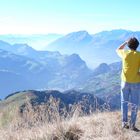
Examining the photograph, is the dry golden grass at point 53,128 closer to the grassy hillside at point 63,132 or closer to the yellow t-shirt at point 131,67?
the grassy hillside at point 63,132

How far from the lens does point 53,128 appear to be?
8.70 m

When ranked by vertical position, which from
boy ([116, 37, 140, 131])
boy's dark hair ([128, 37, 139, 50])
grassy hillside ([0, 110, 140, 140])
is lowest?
grassy hillside ([0, 110, 140, 140])

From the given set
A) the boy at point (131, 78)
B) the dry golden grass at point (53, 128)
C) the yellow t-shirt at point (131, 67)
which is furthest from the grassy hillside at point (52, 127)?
the yellow t-shirt at point (131, 67)

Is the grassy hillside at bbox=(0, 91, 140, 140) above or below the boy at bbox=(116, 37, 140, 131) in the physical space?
below

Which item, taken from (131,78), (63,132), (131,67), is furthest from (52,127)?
(131,67)

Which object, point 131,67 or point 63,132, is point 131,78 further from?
point 63,132

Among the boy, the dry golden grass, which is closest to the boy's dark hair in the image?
the boy

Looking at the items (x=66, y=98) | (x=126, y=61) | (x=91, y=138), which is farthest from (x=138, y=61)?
(x=66, y=98)

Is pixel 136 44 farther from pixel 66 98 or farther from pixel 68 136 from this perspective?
pixel 66 98

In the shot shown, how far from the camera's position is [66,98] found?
18950 centimetres

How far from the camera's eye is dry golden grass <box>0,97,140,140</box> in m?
8.52

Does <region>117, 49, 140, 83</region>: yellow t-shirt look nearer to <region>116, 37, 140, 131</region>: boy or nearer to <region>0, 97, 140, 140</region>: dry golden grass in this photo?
<region>116, 37, 140, 131</region>: boy

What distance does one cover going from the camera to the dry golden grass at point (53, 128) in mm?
8523

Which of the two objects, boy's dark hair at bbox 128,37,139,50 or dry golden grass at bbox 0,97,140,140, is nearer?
dry golden grass at bbox 0,97,140,140
